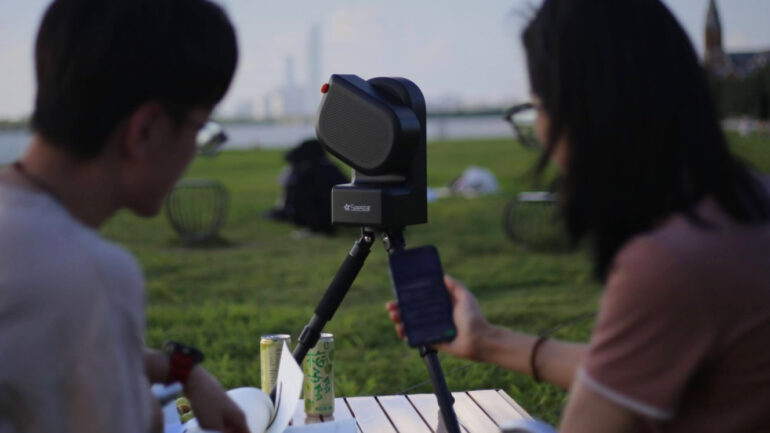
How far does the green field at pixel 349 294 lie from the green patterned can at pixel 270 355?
1249mm

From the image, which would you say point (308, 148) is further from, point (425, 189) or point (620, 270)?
point (620, 270)

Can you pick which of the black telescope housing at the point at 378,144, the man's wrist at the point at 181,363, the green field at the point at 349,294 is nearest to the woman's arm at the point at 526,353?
the green field at the point at 349,294

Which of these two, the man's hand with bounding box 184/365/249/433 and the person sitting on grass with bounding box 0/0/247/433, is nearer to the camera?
the person sitting on grass with bounding box 0/0/247/433

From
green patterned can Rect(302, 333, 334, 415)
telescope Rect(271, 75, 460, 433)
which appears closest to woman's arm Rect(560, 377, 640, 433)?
telescope Rect(271, 75, 460, 433)

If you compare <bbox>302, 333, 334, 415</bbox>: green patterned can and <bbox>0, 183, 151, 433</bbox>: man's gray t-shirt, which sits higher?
<bbox>0, 183, 151, 433</bbox>: man's gray t-shirt

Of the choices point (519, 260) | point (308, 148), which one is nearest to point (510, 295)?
point (519, 260)

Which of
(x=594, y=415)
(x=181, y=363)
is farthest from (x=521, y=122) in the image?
(x=594, y=415)

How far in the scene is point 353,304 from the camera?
709 cm

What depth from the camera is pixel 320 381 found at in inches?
116

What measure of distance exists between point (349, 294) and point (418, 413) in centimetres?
454

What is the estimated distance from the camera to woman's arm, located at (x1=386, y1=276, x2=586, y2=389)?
6.18ft

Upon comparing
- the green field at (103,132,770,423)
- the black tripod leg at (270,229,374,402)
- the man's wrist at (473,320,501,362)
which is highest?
the man's wrist at (473,320,501,362)

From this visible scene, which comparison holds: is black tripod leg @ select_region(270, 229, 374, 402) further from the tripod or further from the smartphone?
the smartphone

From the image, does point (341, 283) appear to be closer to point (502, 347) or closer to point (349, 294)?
point (502, 347)
